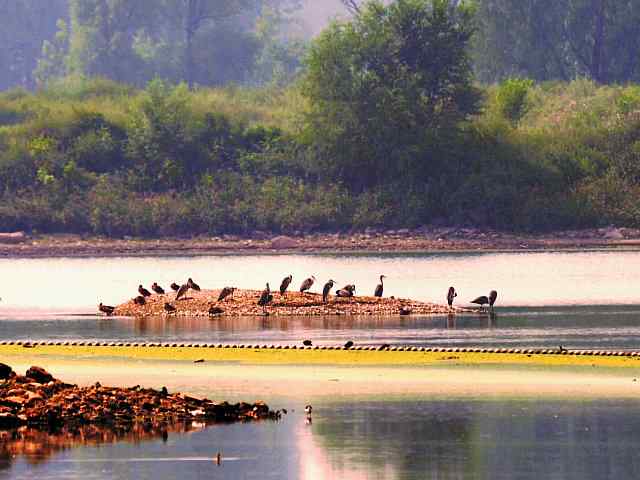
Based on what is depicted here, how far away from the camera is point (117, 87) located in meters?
111

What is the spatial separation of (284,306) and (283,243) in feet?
129

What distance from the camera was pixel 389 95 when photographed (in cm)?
9494

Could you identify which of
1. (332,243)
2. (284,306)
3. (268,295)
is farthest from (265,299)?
(332,243)

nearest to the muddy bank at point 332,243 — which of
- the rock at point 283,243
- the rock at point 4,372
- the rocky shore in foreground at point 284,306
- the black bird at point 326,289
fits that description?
the rock at point 283,243

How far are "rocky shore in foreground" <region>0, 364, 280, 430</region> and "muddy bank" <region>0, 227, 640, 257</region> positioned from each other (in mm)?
61423

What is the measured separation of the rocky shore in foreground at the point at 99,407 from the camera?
2853 centimetres

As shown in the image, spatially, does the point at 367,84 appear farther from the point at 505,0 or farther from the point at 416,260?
Answer: the point at 505,0

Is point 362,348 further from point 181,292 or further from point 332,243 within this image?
point 332,243

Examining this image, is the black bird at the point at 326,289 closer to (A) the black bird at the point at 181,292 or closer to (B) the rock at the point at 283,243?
(A) the black bird at the point at 181,292

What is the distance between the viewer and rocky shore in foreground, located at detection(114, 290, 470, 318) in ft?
174

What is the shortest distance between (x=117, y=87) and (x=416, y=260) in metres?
33.6

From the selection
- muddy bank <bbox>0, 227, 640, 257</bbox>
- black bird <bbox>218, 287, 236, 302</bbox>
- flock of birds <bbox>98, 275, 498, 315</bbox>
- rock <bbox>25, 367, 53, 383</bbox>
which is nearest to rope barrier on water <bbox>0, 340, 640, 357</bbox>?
rock <bbox>25, 367, 53, 383</bbox>

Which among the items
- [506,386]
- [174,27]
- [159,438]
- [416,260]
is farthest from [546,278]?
[174,27]

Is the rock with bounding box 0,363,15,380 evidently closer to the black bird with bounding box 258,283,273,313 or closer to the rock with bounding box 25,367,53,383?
the rock with bounding box 25,367,53,383
